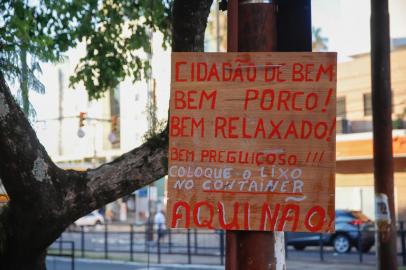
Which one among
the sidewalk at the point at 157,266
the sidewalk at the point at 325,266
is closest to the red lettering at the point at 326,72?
the sidewalk at the point at 157,266

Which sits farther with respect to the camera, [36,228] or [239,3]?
[36,228]

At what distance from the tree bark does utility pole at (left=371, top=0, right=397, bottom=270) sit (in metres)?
6.13

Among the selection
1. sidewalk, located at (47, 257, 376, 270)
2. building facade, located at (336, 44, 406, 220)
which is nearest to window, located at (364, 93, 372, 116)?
building facade, located at (336, 44, 406, 220)

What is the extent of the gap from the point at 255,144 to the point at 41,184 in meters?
2.42

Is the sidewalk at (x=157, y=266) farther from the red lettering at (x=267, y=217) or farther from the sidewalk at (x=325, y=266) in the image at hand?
the red lettering at (x=267, y=217)

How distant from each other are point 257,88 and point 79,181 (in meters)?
2.50

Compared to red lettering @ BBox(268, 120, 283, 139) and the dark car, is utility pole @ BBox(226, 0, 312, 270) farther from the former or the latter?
the dark car

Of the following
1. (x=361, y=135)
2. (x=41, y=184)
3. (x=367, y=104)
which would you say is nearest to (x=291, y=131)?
(x=41, y=184)

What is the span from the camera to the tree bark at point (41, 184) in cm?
537

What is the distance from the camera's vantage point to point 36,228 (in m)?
5.55

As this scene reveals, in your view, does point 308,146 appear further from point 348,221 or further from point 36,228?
point 348,221

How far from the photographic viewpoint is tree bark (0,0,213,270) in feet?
17.6

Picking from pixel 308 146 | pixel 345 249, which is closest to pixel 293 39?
pixel 308 146

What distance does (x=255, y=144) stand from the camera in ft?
12.0
